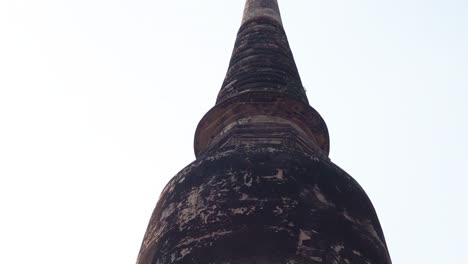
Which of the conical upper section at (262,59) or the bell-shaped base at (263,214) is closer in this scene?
the bell-shaped base at (263,214)

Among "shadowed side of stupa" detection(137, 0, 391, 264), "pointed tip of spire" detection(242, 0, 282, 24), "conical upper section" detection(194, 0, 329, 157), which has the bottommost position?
"shadowed side of stupa" detection(137, 0, 391, 264)

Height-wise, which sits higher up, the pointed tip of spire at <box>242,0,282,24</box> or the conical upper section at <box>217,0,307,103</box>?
the pointed tip of spire at <box>242,0,282,24</box>

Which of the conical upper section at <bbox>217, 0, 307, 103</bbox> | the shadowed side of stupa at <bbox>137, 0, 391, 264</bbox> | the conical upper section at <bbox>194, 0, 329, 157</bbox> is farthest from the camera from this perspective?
the conical upper section at <bbox>217, 0, 307, 103</bbox>

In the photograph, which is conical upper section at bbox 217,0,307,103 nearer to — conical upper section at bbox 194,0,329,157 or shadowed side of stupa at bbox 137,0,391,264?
conical upper section at bbox 194,0,329,157

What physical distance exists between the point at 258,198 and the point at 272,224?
259 mm

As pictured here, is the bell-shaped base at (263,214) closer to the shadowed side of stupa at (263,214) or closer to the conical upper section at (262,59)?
the shadowed side of stupa at (263,214)

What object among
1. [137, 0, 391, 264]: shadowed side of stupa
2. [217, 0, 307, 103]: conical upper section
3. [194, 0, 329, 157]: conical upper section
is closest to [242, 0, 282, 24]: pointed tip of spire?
[217, 0, 307, 103]: conical upper section

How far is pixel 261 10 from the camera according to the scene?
9438 mm

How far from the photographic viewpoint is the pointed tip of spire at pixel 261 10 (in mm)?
9273

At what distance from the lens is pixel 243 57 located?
312 inches

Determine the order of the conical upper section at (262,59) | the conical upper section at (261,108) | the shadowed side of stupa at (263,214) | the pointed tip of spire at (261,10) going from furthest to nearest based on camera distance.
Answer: the pointed tip of spire at (261,10)
the conical upper section at (262,59)
the conical upper section at (261,108)
the shadowed side of stupa at (263,214)

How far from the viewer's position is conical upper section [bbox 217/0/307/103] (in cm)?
698

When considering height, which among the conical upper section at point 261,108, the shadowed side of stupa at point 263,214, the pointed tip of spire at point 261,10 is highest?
the pointed tip of spire at point 261,10

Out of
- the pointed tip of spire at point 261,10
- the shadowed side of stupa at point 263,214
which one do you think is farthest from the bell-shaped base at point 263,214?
the pointed tip of spire at point 261,10
